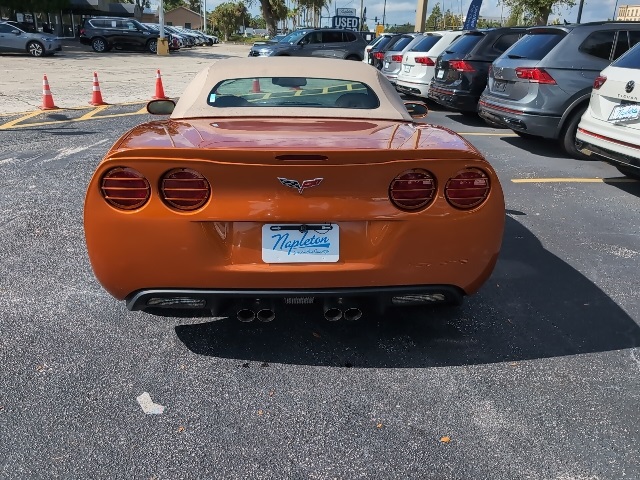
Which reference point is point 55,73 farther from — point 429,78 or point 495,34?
point 495,34

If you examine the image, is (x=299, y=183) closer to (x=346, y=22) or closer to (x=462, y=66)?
(x=462, y=66)

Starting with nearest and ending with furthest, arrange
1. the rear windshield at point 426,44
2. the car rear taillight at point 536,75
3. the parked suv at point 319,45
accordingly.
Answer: the car rear taillight at point 536,75
the rear windshield at point 426,44
the parked suv at point 319,45

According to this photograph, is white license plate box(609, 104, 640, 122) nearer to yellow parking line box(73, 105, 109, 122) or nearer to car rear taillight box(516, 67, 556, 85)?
car rear taillight box(516, 67, 556, 85)

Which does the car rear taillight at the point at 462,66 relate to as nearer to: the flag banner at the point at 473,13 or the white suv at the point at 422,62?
the white suv at the point at 422,62

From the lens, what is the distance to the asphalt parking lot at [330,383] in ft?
7.34

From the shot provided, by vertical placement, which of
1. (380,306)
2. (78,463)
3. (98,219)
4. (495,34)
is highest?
(495,34)

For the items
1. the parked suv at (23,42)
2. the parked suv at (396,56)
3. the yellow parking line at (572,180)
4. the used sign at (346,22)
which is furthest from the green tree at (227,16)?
the yellow parking line at (572,180)

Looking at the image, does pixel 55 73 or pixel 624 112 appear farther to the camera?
pixel 55 73

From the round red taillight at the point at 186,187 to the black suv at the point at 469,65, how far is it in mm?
8649

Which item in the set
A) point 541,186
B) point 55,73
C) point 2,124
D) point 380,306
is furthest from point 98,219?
point 55,73

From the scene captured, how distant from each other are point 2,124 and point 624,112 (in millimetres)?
9193

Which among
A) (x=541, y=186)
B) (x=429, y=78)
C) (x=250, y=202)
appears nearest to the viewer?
(x=250, y=202)

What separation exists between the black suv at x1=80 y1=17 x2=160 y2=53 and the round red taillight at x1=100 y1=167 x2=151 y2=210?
33402 millimetres

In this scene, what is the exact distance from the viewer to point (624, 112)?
5.60 meters
